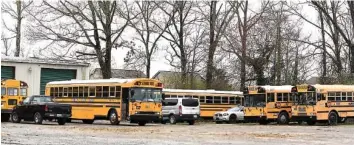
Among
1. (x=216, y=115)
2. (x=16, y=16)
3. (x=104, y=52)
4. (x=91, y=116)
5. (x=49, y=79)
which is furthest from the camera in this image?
(x=16, y=16)

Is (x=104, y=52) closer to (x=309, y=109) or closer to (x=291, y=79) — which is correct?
(x=291, y=79)

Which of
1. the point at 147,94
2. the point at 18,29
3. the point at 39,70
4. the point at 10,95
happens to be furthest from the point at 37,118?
the point at 18,29

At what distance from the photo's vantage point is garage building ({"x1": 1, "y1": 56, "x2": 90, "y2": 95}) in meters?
44.8

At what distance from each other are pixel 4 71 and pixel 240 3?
74.3 ft

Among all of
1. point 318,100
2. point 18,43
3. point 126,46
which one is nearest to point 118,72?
point 126,46

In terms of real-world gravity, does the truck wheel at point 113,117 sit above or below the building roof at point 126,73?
below

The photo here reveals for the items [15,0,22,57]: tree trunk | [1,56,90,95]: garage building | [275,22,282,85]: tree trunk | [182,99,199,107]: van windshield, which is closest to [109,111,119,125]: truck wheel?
[182,99,199,107]: van windshield

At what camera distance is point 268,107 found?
36.3 m

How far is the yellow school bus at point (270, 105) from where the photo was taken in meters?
36.0

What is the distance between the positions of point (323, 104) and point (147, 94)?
10754mm

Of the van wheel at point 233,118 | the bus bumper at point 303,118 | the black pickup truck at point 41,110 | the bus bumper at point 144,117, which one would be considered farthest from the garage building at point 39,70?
the bus bumper at point 303,118

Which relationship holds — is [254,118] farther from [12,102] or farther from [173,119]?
[12,102]

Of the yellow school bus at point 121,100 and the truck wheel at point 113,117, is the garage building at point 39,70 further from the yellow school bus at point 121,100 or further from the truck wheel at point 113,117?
the truck wheel at point 113,117

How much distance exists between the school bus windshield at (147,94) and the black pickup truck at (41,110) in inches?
140
